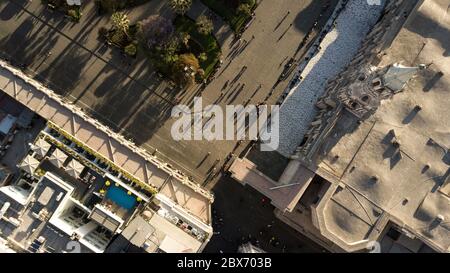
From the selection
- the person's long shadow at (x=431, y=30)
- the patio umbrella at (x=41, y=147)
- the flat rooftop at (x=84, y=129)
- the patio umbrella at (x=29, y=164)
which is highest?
the person's long shadow at (x=431, y=30)

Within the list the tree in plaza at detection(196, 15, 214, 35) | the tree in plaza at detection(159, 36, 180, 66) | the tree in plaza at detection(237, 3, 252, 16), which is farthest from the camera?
the tree in plaza at detection(237, 3, 252, 16)

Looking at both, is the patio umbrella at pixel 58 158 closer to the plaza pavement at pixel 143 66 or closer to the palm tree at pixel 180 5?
the plaza pavement at pixel 143 66

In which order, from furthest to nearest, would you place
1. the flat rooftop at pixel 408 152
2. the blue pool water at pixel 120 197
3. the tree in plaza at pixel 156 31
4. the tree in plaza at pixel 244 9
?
the tree in plaza at pixel 244 9
the tree in plaza at pixel 156 31
the flat rooftop at pixel 408 152
the blue pool water at pixel 120 197

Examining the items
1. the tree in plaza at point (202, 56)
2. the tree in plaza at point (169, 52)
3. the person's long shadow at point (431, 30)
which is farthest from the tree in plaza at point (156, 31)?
the person's long shadow at point (431, 30)

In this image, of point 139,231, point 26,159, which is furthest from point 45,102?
point 139,231

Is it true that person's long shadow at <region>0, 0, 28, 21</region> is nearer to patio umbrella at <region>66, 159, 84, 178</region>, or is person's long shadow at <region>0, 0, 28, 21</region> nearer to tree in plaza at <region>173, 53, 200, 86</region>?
tree in plaza at <region>173, 53, 200, 86</region>

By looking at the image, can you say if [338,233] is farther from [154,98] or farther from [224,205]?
[154,98]

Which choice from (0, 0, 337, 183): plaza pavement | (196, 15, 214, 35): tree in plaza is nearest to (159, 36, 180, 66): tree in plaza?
(196, 15, 214, 35): tree in plaza

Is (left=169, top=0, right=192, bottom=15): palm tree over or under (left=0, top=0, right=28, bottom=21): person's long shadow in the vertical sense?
over
